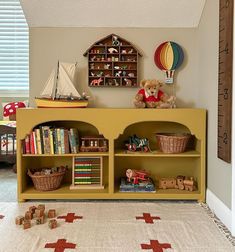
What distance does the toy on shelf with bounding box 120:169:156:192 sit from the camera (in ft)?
8.46

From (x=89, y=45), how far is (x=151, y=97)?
2.14 feet

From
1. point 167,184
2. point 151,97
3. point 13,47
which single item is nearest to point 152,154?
point 167,184

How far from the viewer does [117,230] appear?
1.96 m

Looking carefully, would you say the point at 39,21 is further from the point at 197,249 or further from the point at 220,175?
the point at 197,249

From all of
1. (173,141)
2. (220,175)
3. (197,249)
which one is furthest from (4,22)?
(197,249)

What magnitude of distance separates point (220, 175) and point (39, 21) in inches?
69.6

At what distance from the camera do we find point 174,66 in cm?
278

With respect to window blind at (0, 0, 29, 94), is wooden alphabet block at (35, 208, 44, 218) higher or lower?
lower

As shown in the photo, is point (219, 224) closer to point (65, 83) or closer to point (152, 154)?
point (152, 154)

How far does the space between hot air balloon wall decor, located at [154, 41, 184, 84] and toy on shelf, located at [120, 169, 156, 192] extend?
0.75 m

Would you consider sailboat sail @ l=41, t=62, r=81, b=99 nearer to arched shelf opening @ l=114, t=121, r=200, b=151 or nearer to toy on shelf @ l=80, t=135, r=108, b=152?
toy on shelf @ l=80, t=135, r=108, b=152

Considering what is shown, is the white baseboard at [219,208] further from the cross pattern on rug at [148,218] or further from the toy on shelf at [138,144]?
the toy on shelf at [138,144]

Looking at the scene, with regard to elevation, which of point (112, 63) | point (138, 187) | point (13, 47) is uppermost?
point (13, 47)

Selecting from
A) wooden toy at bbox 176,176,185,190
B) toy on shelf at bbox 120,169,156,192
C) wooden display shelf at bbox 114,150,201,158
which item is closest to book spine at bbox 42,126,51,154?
wooden display shelf at bbox 114,150,201,158
